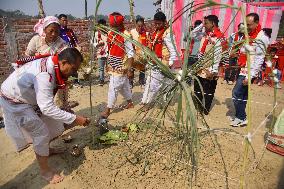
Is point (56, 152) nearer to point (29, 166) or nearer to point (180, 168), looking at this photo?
point (29, 166)

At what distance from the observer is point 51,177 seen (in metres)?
2.89

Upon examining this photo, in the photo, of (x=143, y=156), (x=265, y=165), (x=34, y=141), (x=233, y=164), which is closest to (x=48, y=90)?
→ (x=34, y=141)

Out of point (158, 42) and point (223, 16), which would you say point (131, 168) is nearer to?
point (158, 42)

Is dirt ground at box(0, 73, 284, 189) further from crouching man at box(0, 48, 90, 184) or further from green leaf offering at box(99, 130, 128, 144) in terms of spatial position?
crouching man at box(0, 48, 90, 184)

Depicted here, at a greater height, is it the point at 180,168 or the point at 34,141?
the point at 34,141

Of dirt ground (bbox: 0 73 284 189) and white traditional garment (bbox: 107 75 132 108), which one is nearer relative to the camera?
dirt ground (bbox: 0 73 284 189)

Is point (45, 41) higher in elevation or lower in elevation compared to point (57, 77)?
higher

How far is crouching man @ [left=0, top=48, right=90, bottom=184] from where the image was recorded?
8.09 feet

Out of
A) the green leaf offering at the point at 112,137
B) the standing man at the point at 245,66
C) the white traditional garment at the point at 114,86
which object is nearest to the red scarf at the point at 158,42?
the white traditional garment at the point at 114,86

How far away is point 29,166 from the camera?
3.18m

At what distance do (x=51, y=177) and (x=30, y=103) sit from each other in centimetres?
86

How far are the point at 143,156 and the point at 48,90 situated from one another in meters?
1.39

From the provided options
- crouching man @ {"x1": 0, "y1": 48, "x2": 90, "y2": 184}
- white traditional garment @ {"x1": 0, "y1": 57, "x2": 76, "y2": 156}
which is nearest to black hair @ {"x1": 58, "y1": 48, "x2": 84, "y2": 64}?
crouching man @ {"x1": 0, "y1": 48, "x2": 90, "y2": 184}

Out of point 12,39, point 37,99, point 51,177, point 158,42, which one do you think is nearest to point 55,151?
point 51,177
